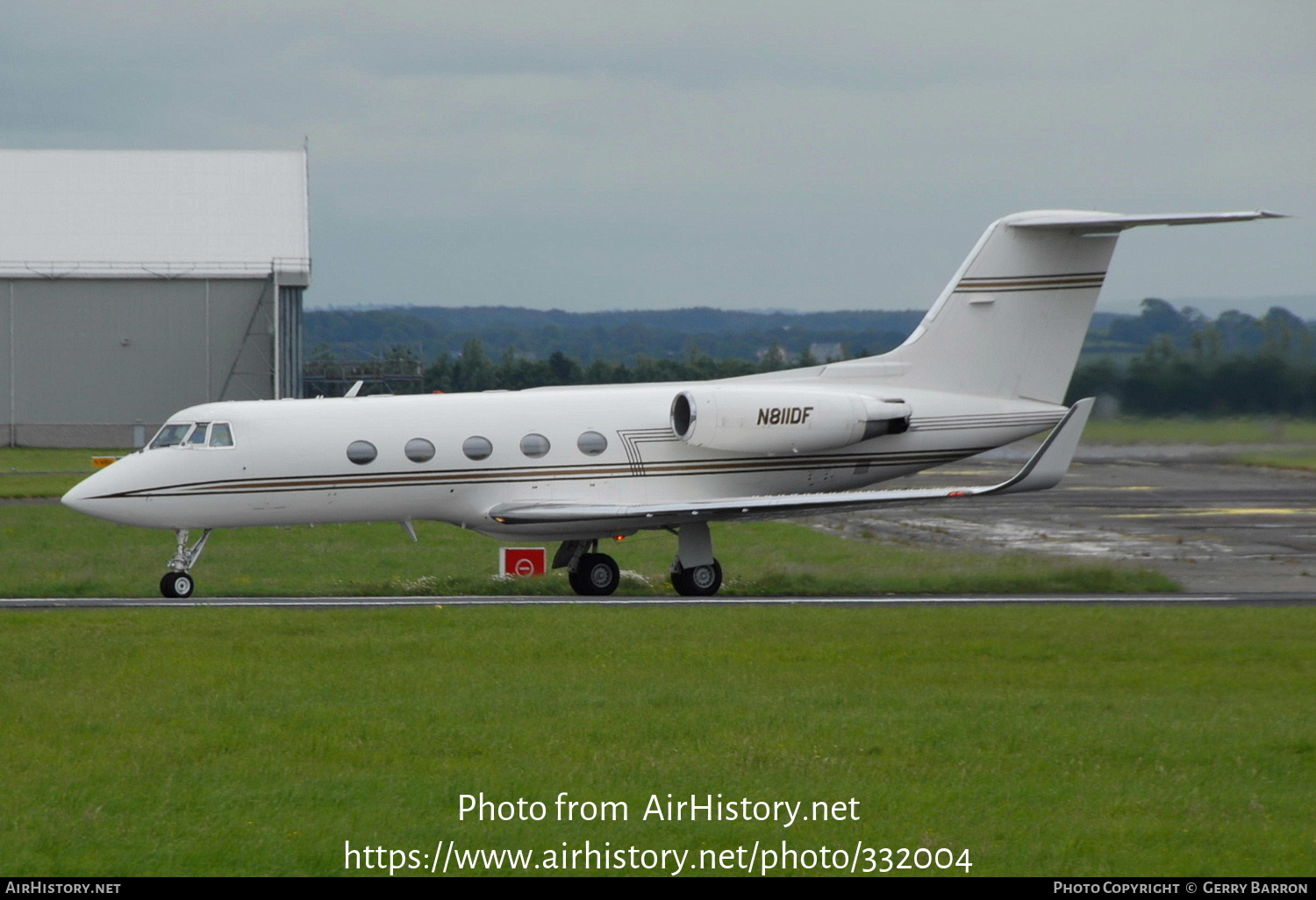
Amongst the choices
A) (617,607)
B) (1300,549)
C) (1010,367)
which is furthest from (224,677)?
(1300,549)

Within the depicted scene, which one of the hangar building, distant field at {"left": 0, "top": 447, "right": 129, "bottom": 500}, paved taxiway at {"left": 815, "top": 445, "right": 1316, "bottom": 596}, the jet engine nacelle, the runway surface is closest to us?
the runway surface

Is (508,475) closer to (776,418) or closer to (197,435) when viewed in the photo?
(776,418)

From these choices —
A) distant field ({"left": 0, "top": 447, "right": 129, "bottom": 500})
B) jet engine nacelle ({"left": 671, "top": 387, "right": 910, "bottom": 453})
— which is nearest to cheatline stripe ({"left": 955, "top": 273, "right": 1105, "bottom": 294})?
jet engine nacelle ({"left": 671, "top": 387, "right": 910, "bottom": 453})

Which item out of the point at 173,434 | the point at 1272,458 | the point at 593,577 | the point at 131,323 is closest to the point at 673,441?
the point at 593,577

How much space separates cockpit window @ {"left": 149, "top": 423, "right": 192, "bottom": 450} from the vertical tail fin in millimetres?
10730

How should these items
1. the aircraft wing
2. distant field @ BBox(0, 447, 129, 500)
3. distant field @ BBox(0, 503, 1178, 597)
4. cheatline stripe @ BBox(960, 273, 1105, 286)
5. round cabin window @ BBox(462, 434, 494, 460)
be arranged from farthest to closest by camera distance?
distant field @ BBox(0, 447, 129, 500) → cheatline stripe @ BBox(960, 273, 1105, 286) → distant field @ BBox(0, 503, 1178, 597) → round cabin window @ BBox(462, 434, 494, 460) → the aircraft wing

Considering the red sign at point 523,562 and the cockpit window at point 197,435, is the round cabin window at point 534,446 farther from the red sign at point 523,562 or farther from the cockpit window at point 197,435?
the cockpit window at point 197,435

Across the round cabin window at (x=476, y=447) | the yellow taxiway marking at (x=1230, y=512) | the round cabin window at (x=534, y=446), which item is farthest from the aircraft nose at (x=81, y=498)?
the yellow taxiway marking at (x=1230, y=512)

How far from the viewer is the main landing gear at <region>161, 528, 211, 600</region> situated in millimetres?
22672

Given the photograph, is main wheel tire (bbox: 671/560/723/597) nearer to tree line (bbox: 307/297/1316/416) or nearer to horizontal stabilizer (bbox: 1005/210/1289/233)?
horizontal stabilizer (bbox: 1005/210/1289/233)

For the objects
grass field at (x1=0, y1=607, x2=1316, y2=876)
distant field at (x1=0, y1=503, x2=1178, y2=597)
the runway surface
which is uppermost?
grass field at (x1=0, y1=607, x2=1316, y2=876)

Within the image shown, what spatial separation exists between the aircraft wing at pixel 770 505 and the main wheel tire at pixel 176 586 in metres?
4.32

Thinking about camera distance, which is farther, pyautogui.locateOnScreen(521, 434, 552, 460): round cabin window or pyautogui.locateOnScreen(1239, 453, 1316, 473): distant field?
pyautogui.locateOnScreen(1239, 453, 1316, 473): distant field

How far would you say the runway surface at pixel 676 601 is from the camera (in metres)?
21.7
